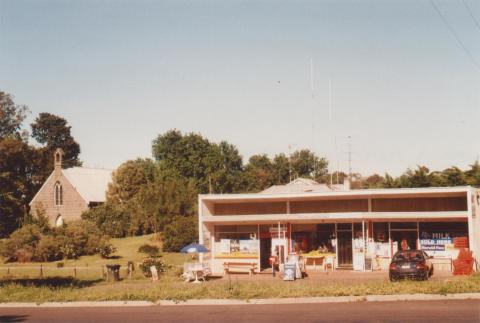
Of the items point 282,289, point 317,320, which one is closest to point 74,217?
point 282,289

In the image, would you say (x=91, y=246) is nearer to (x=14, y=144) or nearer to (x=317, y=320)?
(x=14, y=144)

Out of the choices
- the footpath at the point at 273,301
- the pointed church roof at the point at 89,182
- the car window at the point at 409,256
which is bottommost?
the footpath at the point at 273,301

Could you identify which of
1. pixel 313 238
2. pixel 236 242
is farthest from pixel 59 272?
pixel 313 238

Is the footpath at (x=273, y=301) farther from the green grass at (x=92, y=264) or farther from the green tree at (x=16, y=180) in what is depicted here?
the green tree at (x=16, y=180)

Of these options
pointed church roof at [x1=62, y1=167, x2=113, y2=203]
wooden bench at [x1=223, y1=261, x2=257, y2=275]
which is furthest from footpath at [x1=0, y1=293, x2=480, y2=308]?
pointed church roof at [x1=62, y1=167, x2=113, y2=203]

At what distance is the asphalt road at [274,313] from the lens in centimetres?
1589

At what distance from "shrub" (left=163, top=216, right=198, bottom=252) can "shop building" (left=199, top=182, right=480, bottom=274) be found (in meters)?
10.3

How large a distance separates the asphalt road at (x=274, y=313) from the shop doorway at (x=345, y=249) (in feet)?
45.6

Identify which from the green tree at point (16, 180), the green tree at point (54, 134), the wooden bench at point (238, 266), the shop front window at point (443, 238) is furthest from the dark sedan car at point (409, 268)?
the green tree at point (54, 134)

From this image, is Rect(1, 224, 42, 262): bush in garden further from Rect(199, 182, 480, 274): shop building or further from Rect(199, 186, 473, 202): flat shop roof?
Rect(199, 186, 473, 202): flat shop roof

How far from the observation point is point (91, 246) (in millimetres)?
44781

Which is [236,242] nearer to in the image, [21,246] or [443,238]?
[443,238]

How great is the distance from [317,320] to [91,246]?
32234 mm

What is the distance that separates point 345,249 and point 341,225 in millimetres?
1408
